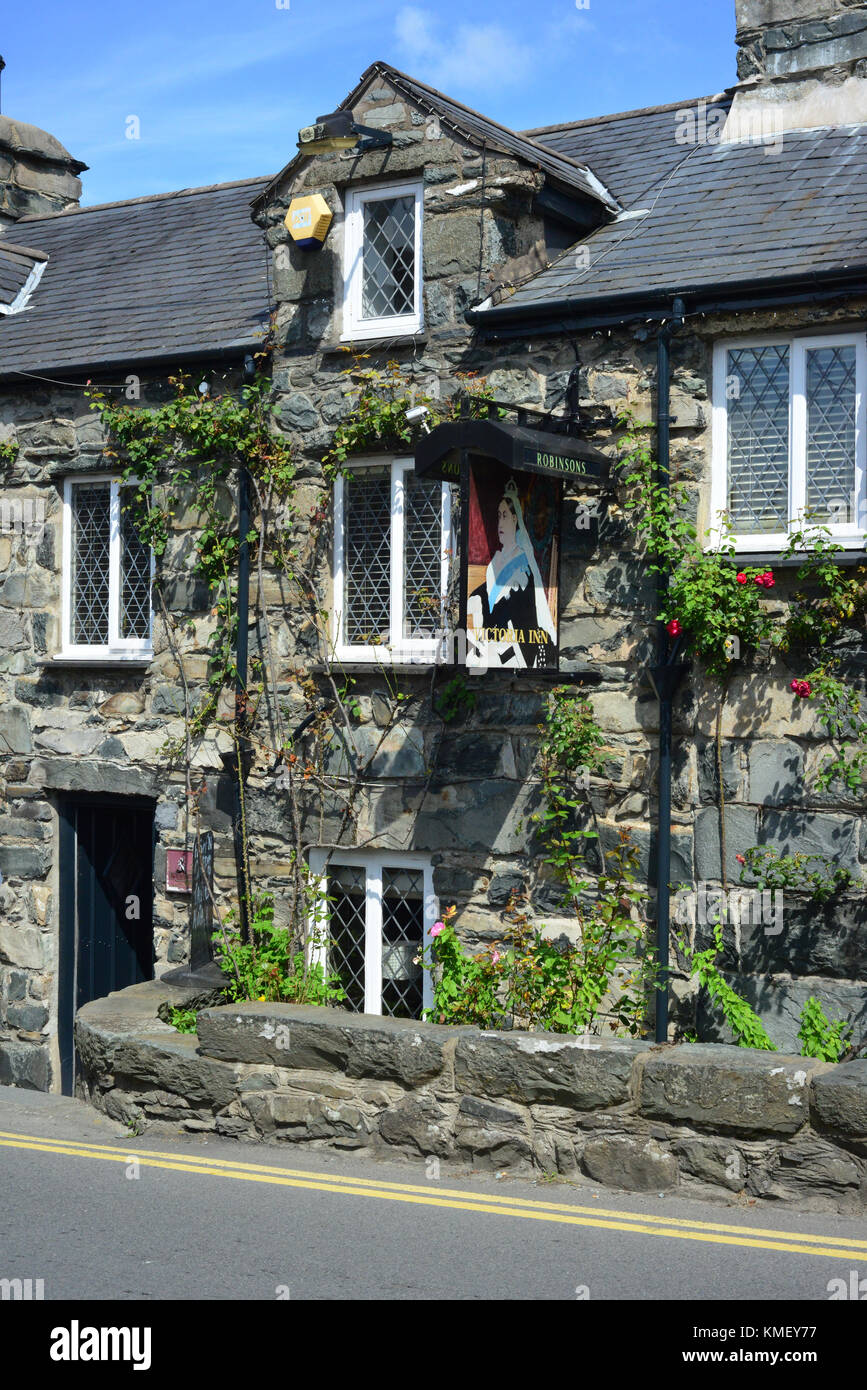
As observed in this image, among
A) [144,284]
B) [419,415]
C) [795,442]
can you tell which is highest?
[144,284]

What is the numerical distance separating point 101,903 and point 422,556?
15.7 ft

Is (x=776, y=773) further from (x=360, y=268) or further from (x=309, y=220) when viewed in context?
(x=309, y=220)

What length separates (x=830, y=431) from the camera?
9062mm

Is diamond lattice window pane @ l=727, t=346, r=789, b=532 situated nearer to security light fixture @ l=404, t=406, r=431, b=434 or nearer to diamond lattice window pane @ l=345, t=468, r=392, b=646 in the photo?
security light fixture @ l=404, t=406, r=431, b=434

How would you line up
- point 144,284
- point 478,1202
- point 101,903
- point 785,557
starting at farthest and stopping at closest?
point 144,284 < point 101,903 < point 785,557 < point 478,1202

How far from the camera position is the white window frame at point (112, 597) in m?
12.1

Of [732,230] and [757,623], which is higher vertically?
[732,230]

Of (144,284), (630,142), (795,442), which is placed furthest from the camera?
(144,284)

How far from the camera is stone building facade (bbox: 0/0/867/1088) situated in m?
9.07

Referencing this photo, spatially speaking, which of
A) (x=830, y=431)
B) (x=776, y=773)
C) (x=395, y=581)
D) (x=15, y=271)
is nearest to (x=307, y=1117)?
(x=776, y=773)

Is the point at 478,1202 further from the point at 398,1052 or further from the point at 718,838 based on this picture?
the point at 718,838

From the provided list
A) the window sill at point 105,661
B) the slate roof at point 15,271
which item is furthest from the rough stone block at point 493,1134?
the slate roof at point 15,271

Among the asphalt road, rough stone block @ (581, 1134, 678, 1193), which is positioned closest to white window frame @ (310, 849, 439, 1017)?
the asphalt road

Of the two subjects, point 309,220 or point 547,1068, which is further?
point 309,220
